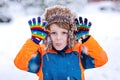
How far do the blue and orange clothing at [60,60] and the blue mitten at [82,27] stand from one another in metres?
0.07

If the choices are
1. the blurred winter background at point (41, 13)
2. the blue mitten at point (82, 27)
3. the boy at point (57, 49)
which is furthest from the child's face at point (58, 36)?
the blurred winter background at point (41, 13)

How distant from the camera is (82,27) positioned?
4.25 metres

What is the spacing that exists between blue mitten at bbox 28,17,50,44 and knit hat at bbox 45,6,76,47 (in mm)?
43

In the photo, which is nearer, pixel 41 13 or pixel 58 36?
pixel 58 36

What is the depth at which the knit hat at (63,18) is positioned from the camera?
164 inches

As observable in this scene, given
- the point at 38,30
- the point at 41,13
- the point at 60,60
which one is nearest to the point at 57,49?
the point at 60,60

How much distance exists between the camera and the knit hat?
417cm

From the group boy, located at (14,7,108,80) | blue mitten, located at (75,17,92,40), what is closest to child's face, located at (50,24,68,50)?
boy, located at (14,7,108,80)

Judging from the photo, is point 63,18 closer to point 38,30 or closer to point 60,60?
point 38,30

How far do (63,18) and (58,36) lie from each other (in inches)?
5.8

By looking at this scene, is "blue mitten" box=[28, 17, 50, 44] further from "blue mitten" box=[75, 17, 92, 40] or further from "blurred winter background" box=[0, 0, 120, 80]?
"blurred winter background" box=[0, 0, 120, 80]

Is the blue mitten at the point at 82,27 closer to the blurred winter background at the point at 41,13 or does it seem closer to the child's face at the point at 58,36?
the child's face at the point at 58,36

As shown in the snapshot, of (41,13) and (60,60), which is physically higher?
(41,13)

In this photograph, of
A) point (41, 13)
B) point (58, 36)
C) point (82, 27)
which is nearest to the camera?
point (58, 36)
